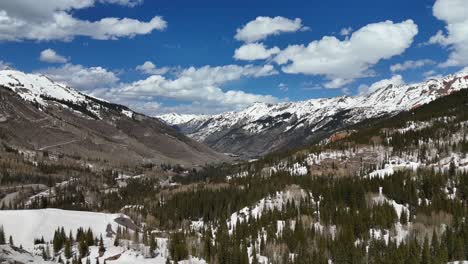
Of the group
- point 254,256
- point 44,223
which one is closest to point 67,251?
point 44,223

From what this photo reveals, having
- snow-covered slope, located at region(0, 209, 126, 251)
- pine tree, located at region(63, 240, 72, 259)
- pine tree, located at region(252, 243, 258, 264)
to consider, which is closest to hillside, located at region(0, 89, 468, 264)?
pine tree, located at region(252, 243, 258, 264)

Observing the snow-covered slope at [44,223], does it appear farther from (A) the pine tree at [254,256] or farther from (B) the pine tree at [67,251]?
(A) the pine tree at [254,256]

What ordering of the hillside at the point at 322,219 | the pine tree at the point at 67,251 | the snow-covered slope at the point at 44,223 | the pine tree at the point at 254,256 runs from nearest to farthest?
the pine tree at the point at 67,251 → the hillside at the point at 322,219 → the pine tree at the point at 254,256 → the snow-covered slope at the point at 44,223

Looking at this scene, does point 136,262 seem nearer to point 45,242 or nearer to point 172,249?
point 172,249

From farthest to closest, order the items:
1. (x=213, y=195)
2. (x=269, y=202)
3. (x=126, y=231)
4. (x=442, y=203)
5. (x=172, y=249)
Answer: (x=213, y=195)
(x=269, y=202)
(x=442, y=203)
(x=126, y=231)
(x=172, y=249)

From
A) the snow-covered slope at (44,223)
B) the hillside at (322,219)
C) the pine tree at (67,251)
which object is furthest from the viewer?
the snow-covered slope at (44,223)

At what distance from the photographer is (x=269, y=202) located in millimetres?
167750

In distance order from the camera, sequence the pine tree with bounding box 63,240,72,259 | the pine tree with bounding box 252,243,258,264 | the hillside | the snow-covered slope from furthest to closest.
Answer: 1. the snow-covered slope
2. the pine tree with bounding box 252,243,258,264
3. the hillside
4. the pine tree with bounding box 63,240,72,259

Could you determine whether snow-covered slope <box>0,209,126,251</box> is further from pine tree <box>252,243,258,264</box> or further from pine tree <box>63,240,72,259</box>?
pine tree <box>252,243,258,264</box>

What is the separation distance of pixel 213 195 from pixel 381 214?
72.1 meters

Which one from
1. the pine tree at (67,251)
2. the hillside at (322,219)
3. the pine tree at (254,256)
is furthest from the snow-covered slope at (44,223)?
the pine tree at (254,256)

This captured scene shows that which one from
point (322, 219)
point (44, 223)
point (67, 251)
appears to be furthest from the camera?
point (322, 219)

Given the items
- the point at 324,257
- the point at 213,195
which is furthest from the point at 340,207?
the point at 213,195

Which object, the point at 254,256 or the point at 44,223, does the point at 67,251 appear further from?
the point at 254,256
